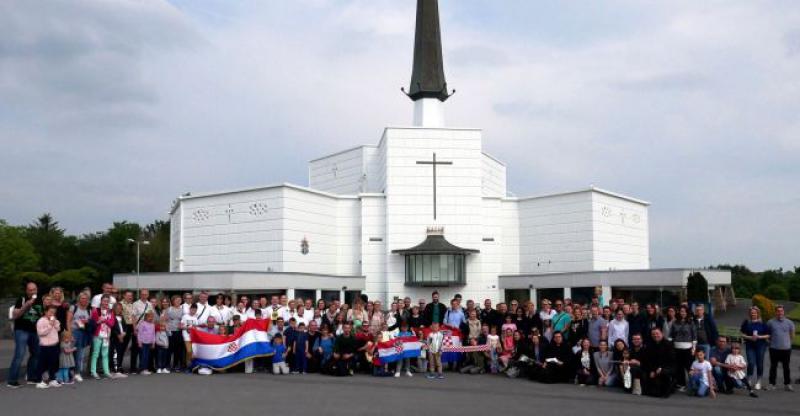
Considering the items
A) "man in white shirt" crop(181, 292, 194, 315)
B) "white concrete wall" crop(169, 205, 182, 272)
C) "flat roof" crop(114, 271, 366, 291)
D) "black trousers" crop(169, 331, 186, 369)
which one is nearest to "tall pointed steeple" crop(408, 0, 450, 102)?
"flat roof" crop(114, 271, 366, 291)

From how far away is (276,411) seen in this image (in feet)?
35.2

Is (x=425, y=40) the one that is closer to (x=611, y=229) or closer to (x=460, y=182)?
(x=460, y=182)

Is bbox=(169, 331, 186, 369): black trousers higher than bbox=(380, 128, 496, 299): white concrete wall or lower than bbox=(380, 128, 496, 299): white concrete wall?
lower

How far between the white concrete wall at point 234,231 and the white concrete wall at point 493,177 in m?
17.7

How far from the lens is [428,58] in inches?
1913

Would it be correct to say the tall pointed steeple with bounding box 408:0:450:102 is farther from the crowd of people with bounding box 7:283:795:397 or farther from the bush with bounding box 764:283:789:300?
the crowd of people with bounding box 7:283:795:397

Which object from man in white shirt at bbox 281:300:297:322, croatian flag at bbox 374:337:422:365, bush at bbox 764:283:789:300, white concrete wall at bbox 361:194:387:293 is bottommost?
bush at bbox 764:283:789:300

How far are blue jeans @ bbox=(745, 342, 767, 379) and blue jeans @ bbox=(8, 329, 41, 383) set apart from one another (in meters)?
14.4

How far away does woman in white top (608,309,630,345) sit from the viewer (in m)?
15.0

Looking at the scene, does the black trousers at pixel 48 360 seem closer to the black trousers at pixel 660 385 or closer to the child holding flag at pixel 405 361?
the child holding flag at pixel 405 361

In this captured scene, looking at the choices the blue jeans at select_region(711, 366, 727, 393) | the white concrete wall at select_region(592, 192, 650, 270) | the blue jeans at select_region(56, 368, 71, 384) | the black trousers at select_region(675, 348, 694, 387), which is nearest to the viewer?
the blue jeans at select_region(711, 366, 727, 393)

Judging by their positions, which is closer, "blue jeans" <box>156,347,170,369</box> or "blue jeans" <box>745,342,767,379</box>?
"blue jeans" <box>745,342,767,379</box>

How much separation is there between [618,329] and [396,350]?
202 inches

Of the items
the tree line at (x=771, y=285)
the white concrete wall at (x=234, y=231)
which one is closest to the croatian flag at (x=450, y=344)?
the white concrete wall at (x=234, y=231)
